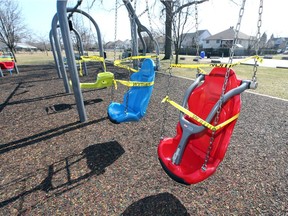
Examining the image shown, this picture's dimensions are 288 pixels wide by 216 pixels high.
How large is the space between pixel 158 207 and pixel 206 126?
3.50 ft

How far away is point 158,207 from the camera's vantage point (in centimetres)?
192

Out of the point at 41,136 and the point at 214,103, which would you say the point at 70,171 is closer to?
the point at 41,136

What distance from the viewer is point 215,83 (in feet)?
6.81

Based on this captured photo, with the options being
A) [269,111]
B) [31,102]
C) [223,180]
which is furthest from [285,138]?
[31,102]

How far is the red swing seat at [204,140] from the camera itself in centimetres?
179

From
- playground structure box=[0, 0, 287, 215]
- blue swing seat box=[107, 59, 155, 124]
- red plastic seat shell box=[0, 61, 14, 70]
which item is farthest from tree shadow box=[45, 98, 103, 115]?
red plastic seat shell box=[0, 61, 14, 70]

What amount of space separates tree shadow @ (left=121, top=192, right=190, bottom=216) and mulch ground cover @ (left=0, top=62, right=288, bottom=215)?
0.01 metres

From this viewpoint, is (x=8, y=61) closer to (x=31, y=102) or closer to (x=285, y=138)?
(x=31, y=102)

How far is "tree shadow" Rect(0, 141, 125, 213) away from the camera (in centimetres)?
215

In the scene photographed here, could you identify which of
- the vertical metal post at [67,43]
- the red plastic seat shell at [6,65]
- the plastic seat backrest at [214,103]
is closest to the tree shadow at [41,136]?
the vertical metal post at [67,43]

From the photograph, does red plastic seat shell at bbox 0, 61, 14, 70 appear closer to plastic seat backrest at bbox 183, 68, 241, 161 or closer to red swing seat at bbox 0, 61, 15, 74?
red swing seat at bbox 0, 61, 15, 74

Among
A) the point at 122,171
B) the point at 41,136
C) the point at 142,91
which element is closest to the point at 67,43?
the point at 142,91

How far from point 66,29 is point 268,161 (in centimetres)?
415

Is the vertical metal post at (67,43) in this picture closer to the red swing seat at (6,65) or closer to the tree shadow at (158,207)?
the tree shadow at (158,207)
